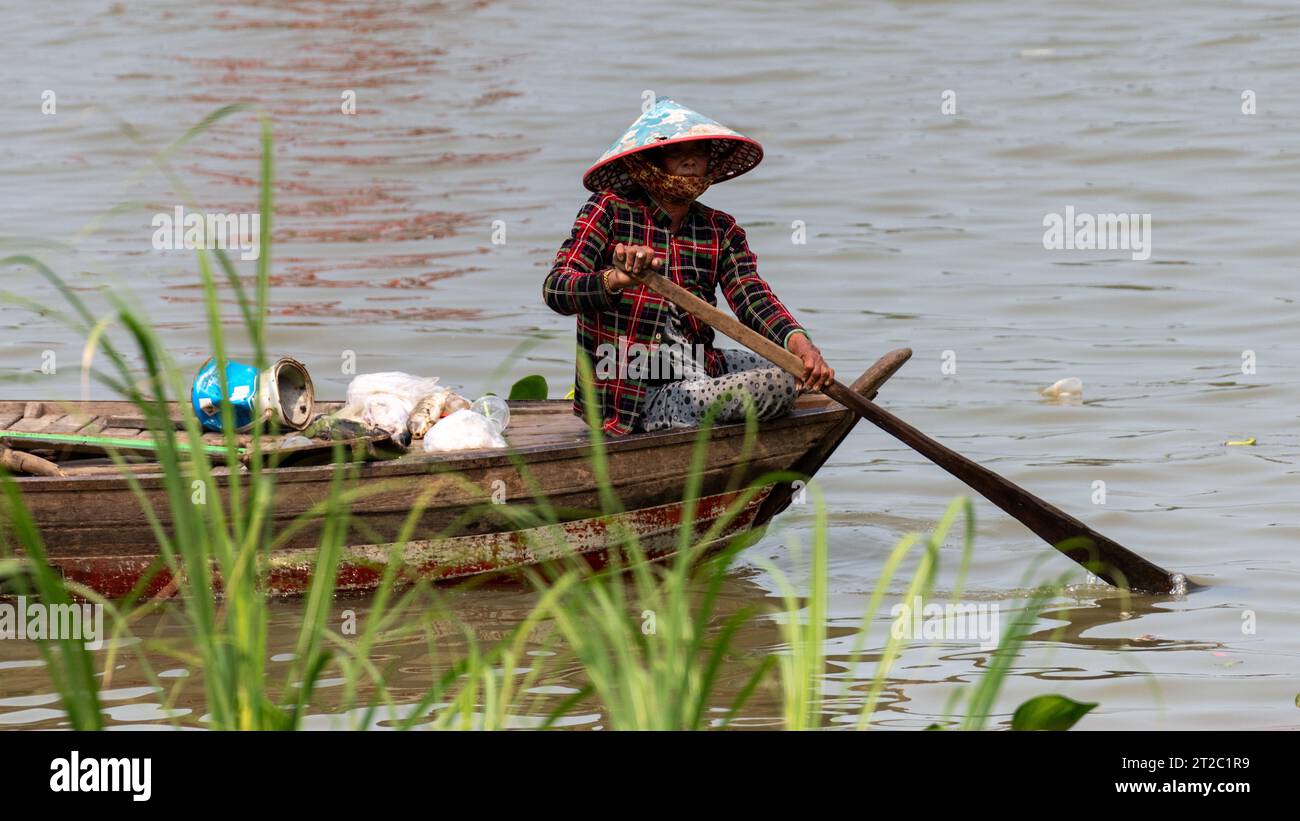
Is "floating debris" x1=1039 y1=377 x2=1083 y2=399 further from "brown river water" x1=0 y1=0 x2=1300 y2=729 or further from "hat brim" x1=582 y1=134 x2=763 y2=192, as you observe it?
"hat brim" x1=582 y1=134 x2=763 y2=192

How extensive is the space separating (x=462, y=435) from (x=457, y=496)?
10.1 inches

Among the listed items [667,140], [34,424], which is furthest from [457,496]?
[34,424]

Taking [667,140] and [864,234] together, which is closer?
[667,140]

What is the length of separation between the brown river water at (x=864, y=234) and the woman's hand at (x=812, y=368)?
2.90ft

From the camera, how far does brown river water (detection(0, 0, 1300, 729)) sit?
5.78 metres

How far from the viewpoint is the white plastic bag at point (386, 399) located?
5.91m

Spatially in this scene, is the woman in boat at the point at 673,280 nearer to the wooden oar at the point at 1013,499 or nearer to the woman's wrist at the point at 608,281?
the woman's wrist at the point at 608,281

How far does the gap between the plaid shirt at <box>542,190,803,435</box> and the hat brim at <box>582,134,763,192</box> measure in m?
0.07

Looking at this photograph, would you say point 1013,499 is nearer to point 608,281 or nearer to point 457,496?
point 608,281

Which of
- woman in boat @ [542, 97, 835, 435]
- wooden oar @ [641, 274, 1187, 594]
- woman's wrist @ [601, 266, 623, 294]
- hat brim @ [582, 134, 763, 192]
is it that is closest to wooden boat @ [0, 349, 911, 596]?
woman in boat @ [542, 97, 835, 435]

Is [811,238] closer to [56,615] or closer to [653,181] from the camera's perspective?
[653,181]

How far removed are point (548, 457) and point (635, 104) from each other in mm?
12153

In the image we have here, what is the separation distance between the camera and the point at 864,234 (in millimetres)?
12906
